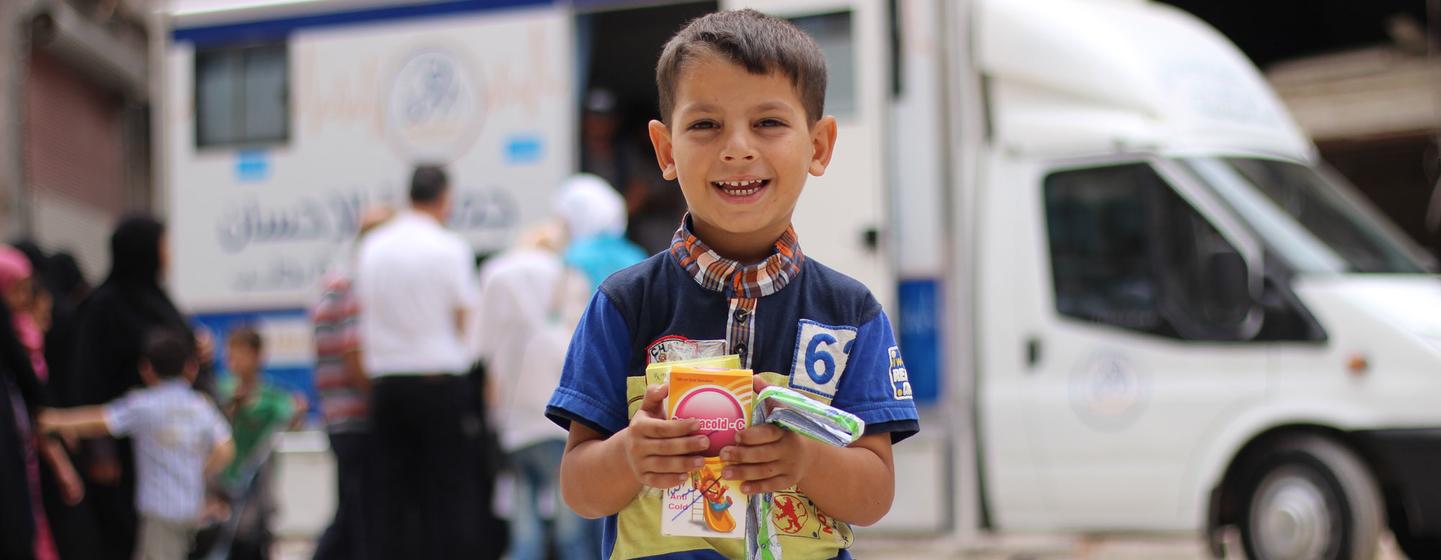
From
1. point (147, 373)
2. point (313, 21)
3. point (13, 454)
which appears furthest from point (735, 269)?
point (313, 21)

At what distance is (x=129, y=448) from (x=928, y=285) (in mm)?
3475

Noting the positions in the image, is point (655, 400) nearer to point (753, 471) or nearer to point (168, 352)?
point (753, 471)

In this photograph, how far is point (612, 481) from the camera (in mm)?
1968

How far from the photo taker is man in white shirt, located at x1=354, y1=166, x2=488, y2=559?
5.77m

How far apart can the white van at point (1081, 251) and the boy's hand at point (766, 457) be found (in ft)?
15.1

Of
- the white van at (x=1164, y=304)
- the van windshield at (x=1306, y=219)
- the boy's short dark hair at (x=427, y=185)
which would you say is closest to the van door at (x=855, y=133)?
the white van at (x=1164, y=304)

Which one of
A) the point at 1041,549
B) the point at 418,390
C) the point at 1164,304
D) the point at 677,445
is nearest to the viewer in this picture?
the point at 677,445

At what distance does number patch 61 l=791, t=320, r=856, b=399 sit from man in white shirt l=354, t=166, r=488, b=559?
392 cm

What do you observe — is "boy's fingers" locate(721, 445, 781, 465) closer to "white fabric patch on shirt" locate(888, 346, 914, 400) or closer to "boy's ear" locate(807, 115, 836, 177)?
"white fabric patch on shirt" locate(888, 346, 914, 400)

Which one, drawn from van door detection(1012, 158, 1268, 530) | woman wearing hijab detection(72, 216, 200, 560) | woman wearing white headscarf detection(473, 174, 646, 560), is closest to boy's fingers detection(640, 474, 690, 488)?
woman wearing white headscarf detection(473, 174, 646, 560)

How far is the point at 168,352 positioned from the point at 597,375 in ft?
14.6

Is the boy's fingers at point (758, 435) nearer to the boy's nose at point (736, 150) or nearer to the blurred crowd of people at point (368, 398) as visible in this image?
the boy's nose at point (736, 150)

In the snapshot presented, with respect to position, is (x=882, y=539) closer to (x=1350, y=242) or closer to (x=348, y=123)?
(x=1350, y=242)

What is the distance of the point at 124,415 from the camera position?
6082mm
